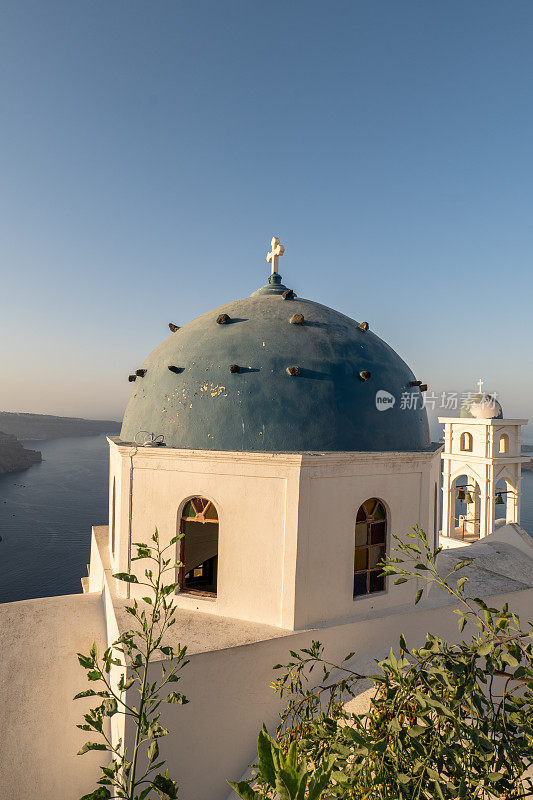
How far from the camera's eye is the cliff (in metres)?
96.9

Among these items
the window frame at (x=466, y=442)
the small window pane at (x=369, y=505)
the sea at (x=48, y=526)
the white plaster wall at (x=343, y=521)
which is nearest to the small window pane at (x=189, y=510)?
the white plaster wall at (x=343, y=521)

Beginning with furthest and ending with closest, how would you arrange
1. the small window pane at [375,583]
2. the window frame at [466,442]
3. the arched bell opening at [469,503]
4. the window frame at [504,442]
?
the window frame at [466,442] → the arched bell opening at [469,503] → the window frame at [504,442] → the small window pane at [375,583]

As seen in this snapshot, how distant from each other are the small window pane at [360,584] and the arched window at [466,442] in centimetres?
1617

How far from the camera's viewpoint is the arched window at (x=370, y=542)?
22.7ft

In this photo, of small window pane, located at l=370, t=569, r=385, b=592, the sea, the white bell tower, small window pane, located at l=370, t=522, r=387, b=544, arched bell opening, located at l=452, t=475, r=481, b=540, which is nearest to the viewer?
small window pane, located at l=370, t=522, r=387, b=544

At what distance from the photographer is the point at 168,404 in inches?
285

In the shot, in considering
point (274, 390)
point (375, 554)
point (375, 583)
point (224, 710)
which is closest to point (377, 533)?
point (375, 554)

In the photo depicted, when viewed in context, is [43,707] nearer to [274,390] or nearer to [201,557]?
[201,557]

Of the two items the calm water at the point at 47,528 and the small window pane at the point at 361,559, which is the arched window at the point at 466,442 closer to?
the small window pane at the point at 361,559

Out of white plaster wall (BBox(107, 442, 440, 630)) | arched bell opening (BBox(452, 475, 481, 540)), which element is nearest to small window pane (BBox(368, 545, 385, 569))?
white plaster wall (BBox(107, 442, 440, 630))

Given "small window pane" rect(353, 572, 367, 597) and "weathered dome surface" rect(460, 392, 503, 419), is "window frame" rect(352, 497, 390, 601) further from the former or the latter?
"weathered dome surface" rect(460, 392, 503, 419)

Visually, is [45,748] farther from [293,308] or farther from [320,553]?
[293,308]

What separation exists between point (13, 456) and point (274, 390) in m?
111

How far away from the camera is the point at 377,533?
7.13 meters
